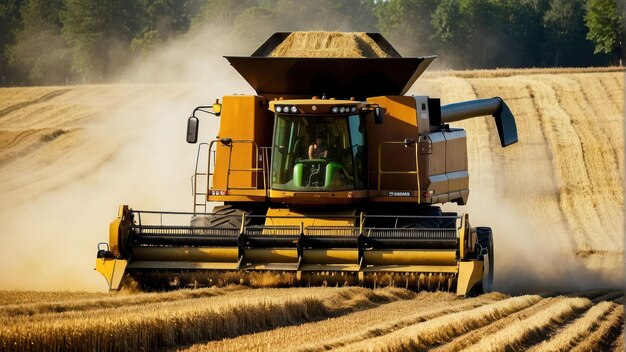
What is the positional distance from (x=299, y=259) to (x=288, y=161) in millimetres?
1653

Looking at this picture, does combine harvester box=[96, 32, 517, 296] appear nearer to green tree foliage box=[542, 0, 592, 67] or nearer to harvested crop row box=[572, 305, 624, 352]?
harvested crop row box=[572, 305, 624, 352]

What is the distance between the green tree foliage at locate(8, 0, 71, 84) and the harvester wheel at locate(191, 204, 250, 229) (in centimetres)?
6302

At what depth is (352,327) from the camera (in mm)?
11742

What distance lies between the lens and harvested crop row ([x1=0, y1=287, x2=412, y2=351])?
9.37 metres

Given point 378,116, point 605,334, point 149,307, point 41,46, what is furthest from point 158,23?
point 605,334

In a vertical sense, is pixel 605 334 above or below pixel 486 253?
below

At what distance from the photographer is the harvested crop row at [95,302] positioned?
11.6m

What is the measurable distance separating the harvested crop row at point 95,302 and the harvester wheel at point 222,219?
1.72m

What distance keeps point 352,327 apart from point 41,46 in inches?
2881

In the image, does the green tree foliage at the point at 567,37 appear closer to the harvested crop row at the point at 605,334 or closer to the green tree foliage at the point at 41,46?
the green tree foliage at the point at 41,46

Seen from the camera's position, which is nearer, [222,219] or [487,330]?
[487,330]

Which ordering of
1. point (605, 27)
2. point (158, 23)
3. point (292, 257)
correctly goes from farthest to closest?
point (158, 23) → point (605, 27) → point (292, 257)

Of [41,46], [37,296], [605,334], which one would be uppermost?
[41,46]

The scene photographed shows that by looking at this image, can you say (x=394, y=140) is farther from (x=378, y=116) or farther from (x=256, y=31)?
(x=256, y=31)
